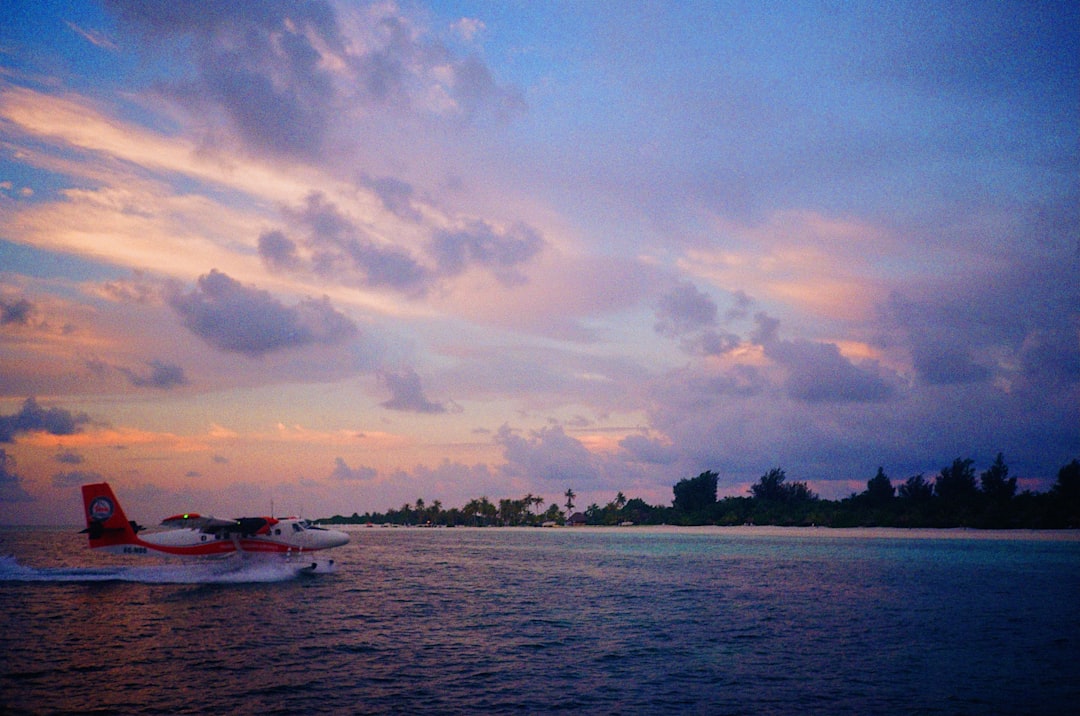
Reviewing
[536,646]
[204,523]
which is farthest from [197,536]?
[536,646]

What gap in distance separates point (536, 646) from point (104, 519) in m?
48.4

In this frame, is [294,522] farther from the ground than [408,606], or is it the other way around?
[294,522]

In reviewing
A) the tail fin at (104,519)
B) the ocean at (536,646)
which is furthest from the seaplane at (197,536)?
the ocean at (536,646)

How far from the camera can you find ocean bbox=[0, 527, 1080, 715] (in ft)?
66.6

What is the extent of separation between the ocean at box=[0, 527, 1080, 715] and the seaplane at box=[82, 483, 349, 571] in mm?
2278

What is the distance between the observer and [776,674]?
76.5 ft

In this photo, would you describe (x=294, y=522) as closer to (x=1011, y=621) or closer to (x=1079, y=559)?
(x=1011, y=621)

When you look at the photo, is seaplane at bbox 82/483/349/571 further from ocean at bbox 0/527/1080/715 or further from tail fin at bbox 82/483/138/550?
ocean at bbox 0/527/1080/715

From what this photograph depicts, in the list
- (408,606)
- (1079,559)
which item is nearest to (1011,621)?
(408,606)

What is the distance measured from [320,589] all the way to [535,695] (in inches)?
1335

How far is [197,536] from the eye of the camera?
188 feet

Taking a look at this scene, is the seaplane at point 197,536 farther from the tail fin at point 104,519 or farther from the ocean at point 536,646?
the ocean at point 536,646

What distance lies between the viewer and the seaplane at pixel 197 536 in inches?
2244

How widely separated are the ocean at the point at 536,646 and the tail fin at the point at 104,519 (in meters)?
3.73
